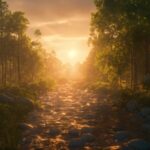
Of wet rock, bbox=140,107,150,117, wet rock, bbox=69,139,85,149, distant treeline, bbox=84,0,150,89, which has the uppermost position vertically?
distant treeline, bbox=84,0,150,89

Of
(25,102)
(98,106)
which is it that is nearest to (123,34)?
(98,106)

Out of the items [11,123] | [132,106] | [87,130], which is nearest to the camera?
[87,130]

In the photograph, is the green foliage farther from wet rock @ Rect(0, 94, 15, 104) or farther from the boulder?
the boulder

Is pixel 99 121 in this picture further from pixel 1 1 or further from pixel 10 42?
pixel 10 42

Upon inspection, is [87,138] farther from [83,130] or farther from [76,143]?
[83,130]

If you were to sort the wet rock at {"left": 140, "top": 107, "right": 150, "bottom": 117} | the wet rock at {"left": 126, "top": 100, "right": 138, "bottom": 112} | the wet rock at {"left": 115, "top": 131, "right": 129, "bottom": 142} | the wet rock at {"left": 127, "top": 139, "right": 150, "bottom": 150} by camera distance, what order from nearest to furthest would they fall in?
the wet rock at {"left": 127, "top": 139, "right": 150, "bottom": 150} → the wet rock at {"left": 115, "top": 131, "right": 129, "bottom": 142} → the wet rock at {"left": 140, "top": 107, "right": 150, "bottom": 117} → the wet rock at {"left": 126, "top": 100, "right": 138, "bottom": 112}

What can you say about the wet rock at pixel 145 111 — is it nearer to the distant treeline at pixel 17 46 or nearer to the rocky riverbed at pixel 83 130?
the rocky riverbed at pixel 83 130

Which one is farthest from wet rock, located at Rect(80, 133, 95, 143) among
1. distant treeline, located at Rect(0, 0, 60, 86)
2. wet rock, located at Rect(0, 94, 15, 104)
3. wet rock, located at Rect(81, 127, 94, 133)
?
distant treeline, located at Rect(0, 0, 60, 86)

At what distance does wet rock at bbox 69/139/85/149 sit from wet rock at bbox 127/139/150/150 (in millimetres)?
2634

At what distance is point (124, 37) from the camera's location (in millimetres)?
50406

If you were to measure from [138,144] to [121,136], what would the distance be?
102 inches

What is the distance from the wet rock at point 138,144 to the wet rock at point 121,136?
4.64ft

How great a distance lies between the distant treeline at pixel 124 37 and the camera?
43156mm

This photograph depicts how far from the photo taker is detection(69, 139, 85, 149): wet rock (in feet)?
68.7
